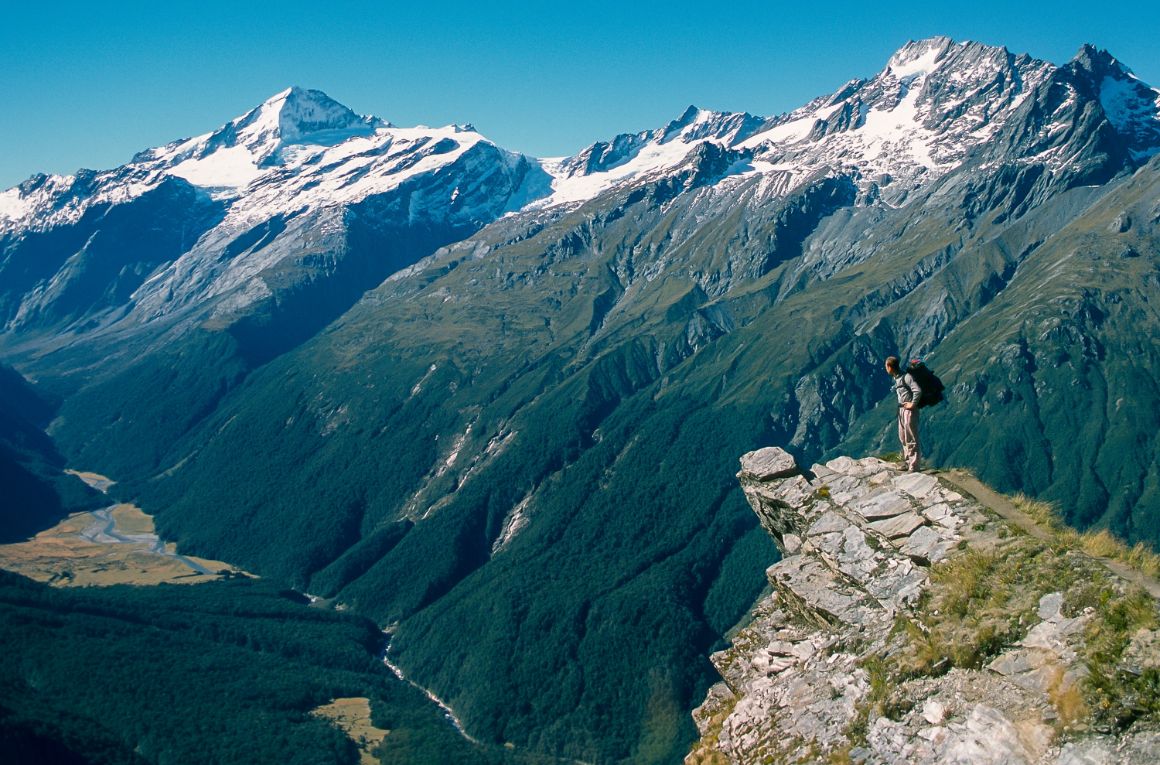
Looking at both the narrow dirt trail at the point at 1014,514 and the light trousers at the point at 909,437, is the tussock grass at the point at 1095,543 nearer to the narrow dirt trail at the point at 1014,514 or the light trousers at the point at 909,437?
the narrow dirt trail at the point at 1014,514

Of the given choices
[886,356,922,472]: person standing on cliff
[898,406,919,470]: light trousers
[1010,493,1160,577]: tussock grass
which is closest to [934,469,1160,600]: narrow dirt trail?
[1010,493,1160,577]: tussock grass

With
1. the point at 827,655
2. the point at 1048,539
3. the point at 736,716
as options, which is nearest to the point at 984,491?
the point at 1048,539

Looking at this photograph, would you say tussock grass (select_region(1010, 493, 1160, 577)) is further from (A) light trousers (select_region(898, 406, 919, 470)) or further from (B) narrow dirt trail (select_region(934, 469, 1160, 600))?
(A) light trousers (select_region(898, 406, 919, 470))

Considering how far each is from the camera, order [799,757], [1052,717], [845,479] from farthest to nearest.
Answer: [845,479] → [799,757] → [1052,717]

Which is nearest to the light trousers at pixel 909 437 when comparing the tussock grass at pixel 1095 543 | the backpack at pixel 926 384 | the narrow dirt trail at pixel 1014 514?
the backpack at pixel 926 384

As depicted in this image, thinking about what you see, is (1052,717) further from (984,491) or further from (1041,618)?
(984,491)

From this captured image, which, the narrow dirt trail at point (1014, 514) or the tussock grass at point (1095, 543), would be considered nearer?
the narrow dirt trail at point (1014, 514)
